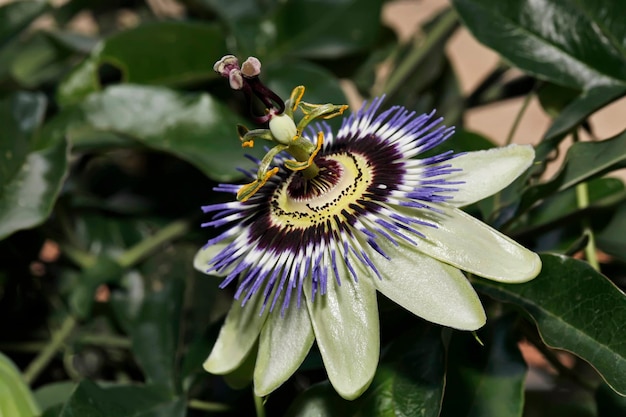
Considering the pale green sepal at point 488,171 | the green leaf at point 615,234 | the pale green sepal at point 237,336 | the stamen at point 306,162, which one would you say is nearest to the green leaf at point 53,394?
the pale green sepal at point 237,336

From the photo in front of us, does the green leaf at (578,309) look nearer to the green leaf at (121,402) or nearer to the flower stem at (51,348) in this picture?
the green leaf at (121,402)

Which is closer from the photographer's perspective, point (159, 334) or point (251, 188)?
point (251, 188)

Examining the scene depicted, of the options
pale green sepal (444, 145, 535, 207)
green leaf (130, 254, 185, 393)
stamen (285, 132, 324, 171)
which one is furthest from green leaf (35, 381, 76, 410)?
pale green sepal (444, 145, 535, 207)

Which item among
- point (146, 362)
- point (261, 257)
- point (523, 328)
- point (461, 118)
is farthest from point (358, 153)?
point (461, 118)

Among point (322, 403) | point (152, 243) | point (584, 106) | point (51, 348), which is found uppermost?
point (584, 106)

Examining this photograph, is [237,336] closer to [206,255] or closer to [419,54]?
[206,255]

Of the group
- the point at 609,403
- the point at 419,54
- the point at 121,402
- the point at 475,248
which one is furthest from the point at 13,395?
the point at 419,54
